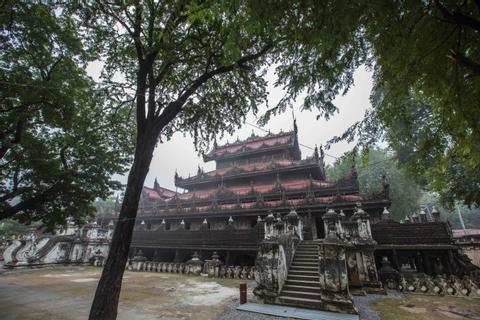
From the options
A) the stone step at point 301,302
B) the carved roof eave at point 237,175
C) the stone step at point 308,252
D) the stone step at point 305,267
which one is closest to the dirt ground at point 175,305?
the stone step at point 301,302

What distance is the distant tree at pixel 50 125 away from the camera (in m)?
6.85

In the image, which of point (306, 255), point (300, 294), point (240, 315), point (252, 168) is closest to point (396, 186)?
point (252, 168)

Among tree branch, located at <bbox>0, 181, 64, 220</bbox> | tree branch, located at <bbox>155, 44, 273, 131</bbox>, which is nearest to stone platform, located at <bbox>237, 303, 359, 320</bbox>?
tree branch, located at <bbox>155, 44, 273, 131</bbox>

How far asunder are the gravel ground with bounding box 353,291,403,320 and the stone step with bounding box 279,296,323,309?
1207 millimetres

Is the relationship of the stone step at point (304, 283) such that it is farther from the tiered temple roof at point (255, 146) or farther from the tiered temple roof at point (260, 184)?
the tiered temple roof at point (255, 146)

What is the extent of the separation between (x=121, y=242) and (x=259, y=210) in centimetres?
1361

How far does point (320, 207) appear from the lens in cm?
1598

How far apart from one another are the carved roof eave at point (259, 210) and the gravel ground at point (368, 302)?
6324mm

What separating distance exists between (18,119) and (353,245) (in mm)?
13151

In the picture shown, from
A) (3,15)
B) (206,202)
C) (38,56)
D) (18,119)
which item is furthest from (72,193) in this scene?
(206,202)

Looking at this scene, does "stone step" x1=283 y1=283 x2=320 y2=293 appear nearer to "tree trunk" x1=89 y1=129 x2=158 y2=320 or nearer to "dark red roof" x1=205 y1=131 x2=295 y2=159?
"tree trunk" x1=89 y1=129 x2=158 y2=320

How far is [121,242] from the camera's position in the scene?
4738 millimetres

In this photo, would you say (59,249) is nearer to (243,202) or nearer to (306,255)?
(243,202)

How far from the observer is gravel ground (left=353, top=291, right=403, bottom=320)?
6270 mm
